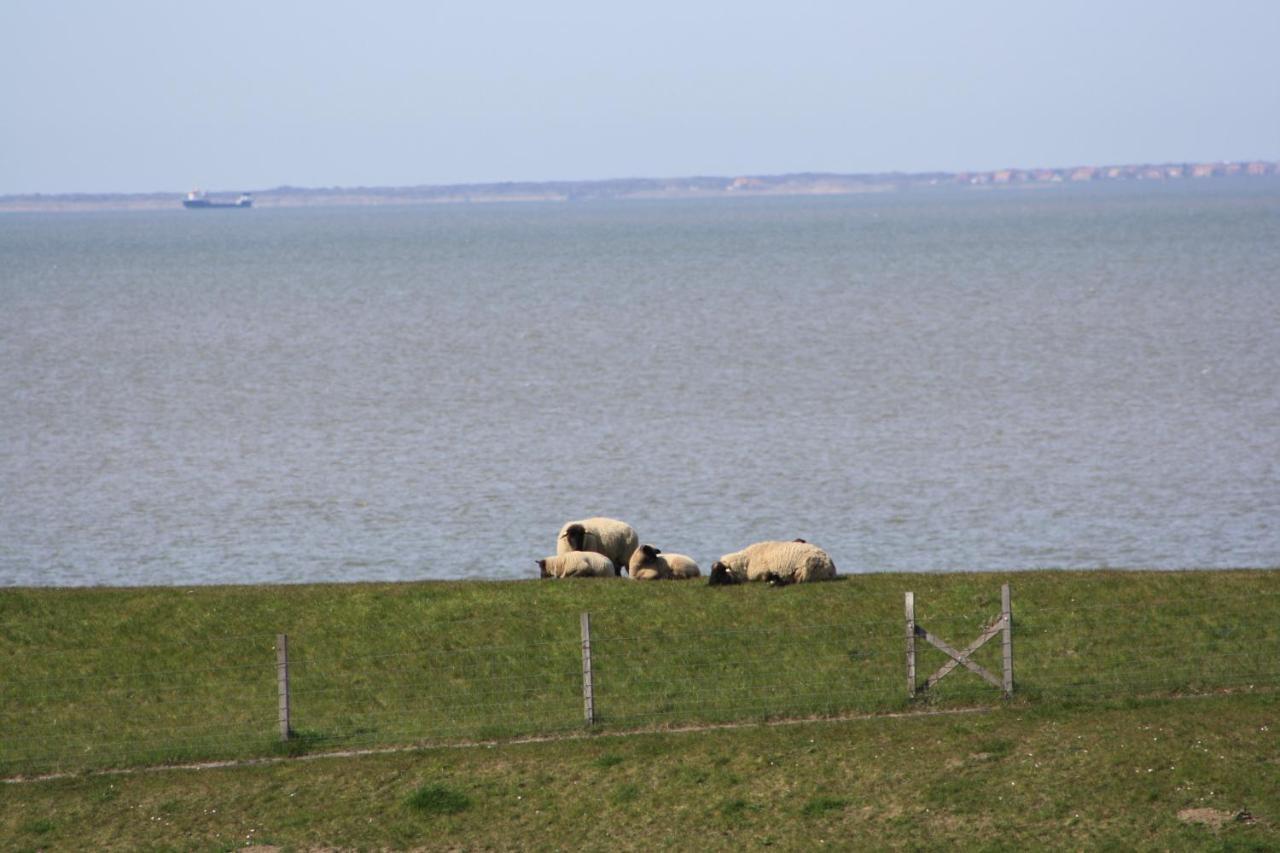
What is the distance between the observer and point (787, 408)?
70.3m

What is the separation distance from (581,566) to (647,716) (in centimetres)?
844

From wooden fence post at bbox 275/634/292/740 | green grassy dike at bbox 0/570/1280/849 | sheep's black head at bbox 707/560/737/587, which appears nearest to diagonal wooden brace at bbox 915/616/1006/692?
green grassy dike at bbox 0/570/1280/849

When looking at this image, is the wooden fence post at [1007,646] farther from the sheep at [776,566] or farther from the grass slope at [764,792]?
the sheep at [776,566]

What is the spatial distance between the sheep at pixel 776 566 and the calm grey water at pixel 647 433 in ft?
29.4

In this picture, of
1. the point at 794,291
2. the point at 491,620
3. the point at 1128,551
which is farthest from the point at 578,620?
the point at 794,291

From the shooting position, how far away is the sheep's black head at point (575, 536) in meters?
33.5

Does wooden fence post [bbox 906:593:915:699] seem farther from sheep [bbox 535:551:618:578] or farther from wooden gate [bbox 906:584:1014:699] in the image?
sheep [bbox 535:551:618:578]

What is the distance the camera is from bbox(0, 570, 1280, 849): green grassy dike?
20594 millimetres

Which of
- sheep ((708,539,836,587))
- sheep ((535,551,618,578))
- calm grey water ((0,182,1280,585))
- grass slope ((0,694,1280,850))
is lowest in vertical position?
calm grey water ((0,182,1280,585))

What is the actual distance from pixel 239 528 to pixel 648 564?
62.1ft

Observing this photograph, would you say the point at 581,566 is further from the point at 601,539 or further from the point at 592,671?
the point at 592,671

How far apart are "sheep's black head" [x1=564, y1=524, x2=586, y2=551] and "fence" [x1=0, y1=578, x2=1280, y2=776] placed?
14.5ft

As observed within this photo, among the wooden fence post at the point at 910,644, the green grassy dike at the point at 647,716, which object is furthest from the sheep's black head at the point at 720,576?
the wooden fence post at the point at 910,644

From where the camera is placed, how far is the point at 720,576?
30828mm
